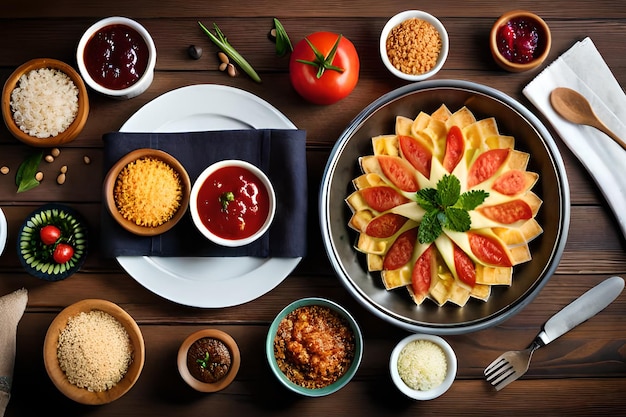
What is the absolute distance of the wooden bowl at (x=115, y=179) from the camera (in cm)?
218

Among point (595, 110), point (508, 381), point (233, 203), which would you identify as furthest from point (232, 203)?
point (595, 110)

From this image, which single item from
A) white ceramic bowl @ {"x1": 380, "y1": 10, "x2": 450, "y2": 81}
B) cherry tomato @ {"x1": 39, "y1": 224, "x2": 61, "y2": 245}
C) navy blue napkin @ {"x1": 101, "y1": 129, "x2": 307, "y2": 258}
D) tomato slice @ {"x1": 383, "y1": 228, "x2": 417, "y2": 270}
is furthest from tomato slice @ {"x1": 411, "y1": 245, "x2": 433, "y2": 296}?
cherry tomato @ {"x1": 39, "y1": 224, "x2": 61, "y2": 245}

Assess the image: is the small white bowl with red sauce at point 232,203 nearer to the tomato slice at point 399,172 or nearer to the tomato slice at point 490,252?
the tomato slice at point 399,172

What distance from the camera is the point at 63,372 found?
2.25 meters

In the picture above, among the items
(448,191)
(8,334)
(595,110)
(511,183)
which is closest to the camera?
(448,191)

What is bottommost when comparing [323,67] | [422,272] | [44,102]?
[422,272]

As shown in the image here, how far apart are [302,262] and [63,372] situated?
93 centimetres

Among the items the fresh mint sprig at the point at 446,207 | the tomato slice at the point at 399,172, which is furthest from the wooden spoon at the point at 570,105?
the tomato slice at the point at 399,172

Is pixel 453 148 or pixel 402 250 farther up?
pixel 453 148

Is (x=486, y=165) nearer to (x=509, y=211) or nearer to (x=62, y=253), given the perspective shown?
(x=509, y=211)

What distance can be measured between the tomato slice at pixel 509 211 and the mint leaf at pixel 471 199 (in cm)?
8

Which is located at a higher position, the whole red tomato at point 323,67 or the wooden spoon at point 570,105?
the whole red tomato at point 323,67

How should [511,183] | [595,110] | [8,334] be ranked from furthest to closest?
[595,110] < [8,334] < [511,183]

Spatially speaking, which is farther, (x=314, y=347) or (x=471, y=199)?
(x=314, y=347)
